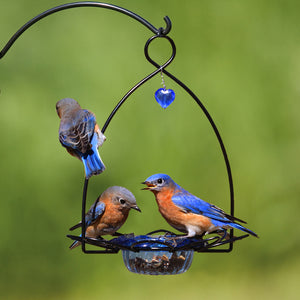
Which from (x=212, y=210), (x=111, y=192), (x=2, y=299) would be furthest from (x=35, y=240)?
(x=212, y=210)

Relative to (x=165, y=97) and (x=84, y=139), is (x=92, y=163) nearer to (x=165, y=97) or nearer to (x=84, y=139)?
(x=84, y=139)

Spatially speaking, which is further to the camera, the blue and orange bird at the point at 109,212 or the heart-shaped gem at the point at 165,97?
the blue and orange bird at the point at 109,212

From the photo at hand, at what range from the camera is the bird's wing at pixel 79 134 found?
259 cm

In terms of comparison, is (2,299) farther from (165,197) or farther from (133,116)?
(165,197)

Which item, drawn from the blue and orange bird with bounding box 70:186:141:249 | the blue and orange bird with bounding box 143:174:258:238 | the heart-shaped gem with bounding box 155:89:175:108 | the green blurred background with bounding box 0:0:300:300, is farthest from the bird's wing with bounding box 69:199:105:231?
the green blurred background with bounding box 0:0:300:300

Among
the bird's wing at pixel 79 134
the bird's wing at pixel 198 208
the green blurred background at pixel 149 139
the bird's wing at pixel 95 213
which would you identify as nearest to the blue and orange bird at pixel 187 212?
the bird's wing at pixel 198 208

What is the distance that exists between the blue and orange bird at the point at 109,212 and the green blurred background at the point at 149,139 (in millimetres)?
1490

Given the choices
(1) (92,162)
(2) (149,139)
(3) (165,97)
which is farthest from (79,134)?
(2) (149,139)

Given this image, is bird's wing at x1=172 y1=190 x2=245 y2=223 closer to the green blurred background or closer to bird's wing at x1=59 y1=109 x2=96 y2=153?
bird's wing at x1=59 y1=109 x2=96 y2=153

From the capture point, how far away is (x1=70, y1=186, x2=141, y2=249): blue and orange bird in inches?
110

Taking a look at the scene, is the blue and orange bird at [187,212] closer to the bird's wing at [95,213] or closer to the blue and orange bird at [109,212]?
the blue and orange bird at [109,212]

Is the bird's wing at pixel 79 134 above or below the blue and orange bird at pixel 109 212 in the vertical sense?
above

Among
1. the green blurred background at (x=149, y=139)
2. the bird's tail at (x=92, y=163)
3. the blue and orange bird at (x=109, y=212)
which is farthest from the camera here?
the green blurred background at (x=149, y=139)

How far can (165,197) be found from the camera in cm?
274
